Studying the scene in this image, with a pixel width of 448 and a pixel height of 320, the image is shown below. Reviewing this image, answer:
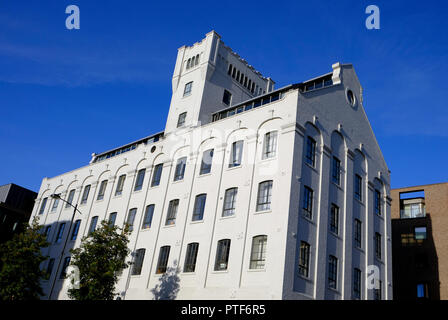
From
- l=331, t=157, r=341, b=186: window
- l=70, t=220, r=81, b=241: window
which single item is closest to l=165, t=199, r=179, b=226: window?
l=331, t=157, r=341, b=186: window

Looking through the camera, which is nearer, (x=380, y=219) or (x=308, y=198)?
(x=308, y=198)

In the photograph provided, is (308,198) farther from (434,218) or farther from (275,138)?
(434,218)

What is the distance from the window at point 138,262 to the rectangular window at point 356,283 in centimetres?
1623

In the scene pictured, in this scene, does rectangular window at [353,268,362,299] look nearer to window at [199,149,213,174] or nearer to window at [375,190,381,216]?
window at [375,190,381,216]

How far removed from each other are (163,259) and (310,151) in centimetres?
1368

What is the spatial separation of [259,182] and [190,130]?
10.7m

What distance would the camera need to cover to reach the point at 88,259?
27594 mm

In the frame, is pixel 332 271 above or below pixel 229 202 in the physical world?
below

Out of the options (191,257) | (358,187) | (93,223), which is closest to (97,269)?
(191,257)

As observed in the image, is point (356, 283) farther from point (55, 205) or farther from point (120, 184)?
point (55, 205)

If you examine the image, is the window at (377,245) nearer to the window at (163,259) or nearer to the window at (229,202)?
the window at (229,202)

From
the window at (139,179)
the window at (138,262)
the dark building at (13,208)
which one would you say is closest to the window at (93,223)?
the window at (139,179)

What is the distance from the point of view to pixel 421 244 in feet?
153
